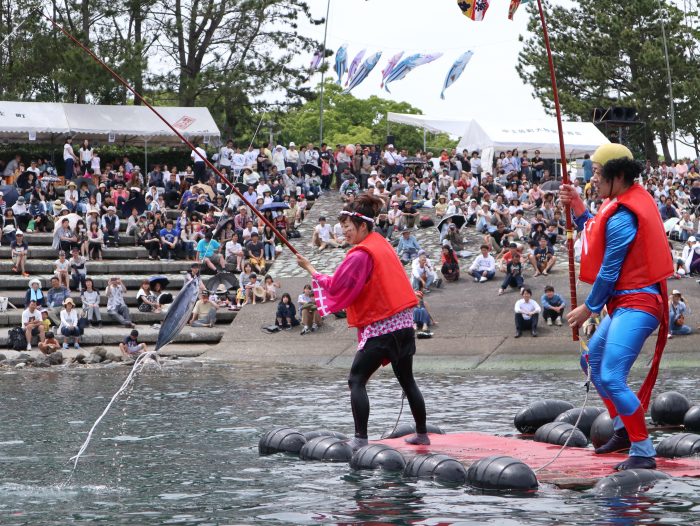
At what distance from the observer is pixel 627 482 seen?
7605mm

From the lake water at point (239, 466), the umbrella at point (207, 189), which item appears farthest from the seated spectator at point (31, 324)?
the umbrella at point (207, 189)

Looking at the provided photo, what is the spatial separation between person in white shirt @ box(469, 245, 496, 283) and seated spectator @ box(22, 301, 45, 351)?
9.03m

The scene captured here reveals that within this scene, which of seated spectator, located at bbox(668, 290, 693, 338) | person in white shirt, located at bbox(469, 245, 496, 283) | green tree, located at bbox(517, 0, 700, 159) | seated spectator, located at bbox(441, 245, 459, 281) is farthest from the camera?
green tree, located at bbox(517, 0, 700, 159)

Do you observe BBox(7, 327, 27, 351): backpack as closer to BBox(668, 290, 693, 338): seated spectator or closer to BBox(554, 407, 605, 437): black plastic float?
BBox(668, 290, 693, 338): seated spectator

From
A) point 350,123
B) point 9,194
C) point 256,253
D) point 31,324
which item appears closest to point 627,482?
point 31,324

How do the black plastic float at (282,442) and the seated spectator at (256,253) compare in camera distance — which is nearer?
the black plastic float at (282,442)

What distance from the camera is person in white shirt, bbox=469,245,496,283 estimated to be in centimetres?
2592

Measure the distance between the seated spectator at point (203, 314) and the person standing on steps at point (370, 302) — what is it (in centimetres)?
1614

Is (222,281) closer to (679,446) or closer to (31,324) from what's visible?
(31,324)

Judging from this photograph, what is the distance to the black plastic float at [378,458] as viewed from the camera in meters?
8.76

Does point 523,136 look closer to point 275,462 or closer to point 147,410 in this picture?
point 147,410

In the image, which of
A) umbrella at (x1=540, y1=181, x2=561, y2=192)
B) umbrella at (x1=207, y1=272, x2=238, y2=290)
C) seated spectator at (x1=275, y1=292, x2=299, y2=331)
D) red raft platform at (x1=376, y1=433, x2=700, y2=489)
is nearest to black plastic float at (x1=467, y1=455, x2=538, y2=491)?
red raft platform at (x1=376, y1=433, x2=700, y2=489)

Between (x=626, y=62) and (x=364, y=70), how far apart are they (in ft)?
53.4

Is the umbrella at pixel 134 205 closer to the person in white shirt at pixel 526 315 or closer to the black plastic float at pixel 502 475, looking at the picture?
the person in white shirt at pixel 526 315
